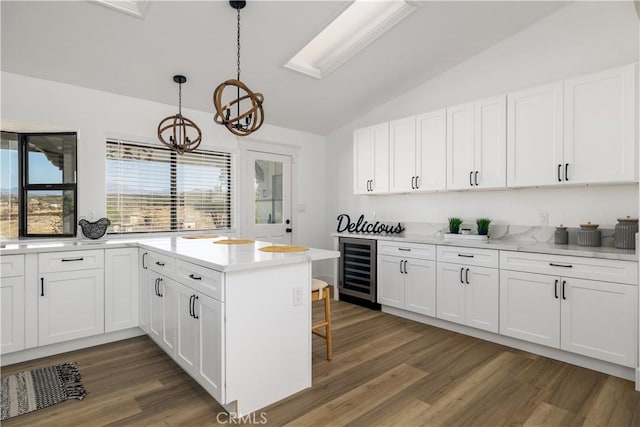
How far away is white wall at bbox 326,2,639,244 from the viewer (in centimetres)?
290

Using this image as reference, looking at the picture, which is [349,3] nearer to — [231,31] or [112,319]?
[231,31]

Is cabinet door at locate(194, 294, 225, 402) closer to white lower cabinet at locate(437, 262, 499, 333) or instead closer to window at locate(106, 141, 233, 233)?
window at locate(106, 141, 233, 233)

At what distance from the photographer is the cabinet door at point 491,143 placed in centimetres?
326

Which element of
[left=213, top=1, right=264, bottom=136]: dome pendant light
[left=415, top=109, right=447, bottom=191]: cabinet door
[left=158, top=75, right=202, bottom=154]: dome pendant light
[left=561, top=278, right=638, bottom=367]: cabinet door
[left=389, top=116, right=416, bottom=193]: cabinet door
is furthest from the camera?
[left=389, top=116, right=416, bottom=193]: cabinet door

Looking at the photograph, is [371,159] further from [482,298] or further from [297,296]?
[297,296]

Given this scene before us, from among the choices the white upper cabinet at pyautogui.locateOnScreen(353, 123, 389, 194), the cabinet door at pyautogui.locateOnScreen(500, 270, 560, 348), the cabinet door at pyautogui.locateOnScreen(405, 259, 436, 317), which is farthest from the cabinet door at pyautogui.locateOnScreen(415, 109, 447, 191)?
the cabinet door at pyautogui.locateOnScreen(500, 270, 560, 348)

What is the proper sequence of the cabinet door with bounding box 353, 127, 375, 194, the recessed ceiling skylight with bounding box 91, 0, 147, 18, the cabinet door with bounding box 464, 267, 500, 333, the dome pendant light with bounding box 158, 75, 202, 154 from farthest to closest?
1. the cabinet door with bounding box 353, 127, 375, 194
2. the dome pendant light with bounding box 158, 75, 202, 154
3. the cabinet door with bounding box 464, 267, 500, 333
4. the recessed ceiling skylight with bounding box 91, 0, 147, 18

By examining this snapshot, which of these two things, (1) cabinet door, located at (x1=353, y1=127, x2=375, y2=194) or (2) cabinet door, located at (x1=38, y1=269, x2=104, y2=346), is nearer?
(2) cabinet door, located at (x1=38, y1=269, x2=104, y2=346)

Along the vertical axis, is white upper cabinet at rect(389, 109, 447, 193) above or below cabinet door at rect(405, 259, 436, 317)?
above

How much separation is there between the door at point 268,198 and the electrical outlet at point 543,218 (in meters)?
3.18

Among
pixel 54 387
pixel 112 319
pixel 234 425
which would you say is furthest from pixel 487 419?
pixel 112 319

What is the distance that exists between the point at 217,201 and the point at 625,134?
4.14 metres

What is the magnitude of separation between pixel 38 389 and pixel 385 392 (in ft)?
7.69

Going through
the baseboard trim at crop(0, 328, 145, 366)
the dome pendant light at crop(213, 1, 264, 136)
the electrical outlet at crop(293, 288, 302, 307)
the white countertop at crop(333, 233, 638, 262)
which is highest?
the dome pendant light at crop(213, 1, 264, 136)
